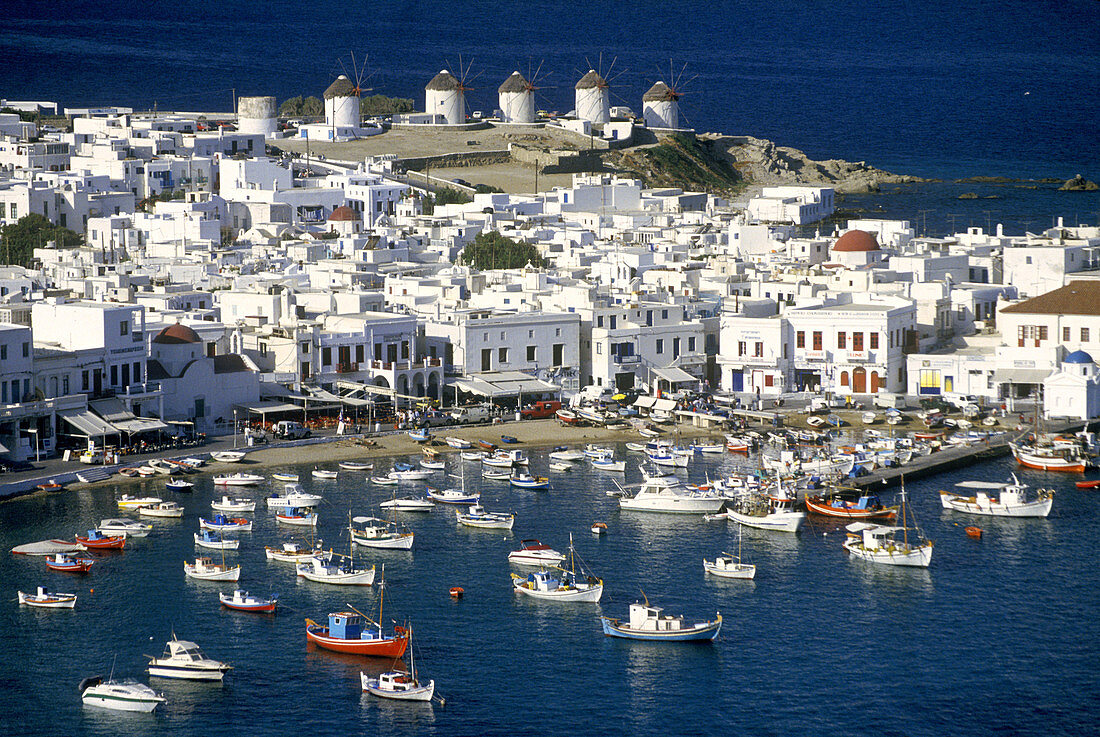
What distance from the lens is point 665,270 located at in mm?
84812

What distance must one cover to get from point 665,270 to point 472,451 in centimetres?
2299

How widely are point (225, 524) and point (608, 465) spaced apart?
14.1 metres

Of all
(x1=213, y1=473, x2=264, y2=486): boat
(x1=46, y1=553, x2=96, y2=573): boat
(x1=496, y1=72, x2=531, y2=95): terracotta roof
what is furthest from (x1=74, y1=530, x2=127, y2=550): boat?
(x1=496, y1=72, x2=531, y2=95): terracotta roof

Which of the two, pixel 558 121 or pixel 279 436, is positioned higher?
pixel 558 121

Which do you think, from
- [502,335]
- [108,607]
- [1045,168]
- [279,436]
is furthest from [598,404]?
[1045,168]

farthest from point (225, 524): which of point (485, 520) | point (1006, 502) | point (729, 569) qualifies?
point (1006, 502)

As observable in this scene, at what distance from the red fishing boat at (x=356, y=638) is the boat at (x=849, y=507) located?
17087 millimetres

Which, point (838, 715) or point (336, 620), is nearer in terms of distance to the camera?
point (838, 715)

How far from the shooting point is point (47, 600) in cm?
4700

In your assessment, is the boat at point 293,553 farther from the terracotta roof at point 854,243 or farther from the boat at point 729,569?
the terracotta roof at point 854,243

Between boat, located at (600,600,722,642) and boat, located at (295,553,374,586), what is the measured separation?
725cm

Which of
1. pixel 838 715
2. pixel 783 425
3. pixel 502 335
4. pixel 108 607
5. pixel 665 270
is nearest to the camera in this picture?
pixel 838 715

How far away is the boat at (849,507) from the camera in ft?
184

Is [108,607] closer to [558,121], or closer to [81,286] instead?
[81,286]
